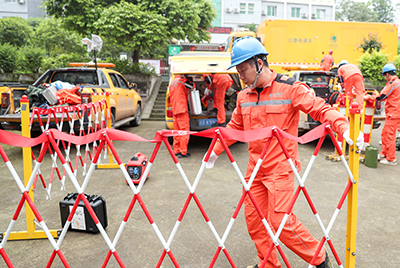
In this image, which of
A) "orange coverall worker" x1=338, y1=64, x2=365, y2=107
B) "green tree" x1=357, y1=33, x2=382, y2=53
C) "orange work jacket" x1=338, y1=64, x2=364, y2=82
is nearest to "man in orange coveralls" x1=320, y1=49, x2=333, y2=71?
"green tree" x1=357, y1=33, x2=382, y2=53

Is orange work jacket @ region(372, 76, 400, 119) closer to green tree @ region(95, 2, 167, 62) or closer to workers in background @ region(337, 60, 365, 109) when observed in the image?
workers in background @ region(337, 60, 365, 109)

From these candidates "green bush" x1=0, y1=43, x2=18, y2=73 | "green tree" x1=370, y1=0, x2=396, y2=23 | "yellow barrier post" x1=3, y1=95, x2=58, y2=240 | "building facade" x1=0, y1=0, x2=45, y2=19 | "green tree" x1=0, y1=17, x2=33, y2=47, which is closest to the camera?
"yellow barrier post" x1=3, y1=95, x2=58, y2=240

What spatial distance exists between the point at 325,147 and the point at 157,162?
14.5ft

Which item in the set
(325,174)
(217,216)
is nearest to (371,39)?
(325,174)

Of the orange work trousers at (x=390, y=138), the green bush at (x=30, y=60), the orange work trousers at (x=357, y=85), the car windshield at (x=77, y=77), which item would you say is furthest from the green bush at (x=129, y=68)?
the orange work trousers at (x=390, y=138)

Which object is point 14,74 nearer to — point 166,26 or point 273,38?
point 166,26

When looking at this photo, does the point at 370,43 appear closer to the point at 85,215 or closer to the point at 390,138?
the point at 390,138

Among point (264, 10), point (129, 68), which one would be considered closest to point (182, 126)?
point (129, 68)

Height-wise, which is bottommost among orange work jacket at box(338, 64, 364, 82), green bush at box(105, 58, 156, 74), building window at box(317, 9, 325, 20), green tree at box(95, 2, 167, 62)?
orange work jacket at box(338, 64, 364, 82)

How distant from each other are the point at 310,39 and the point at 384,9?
5999 cm

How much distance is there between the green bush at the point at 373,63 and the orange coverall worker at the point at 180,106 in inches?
452

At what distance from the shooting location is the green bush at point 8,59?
15.8 metres

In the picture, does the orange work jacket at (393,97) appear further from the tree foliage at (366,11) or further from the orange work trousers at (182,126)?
the tree foliage at (366,11)

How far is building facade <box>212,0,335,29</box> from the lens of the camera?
173 ft
